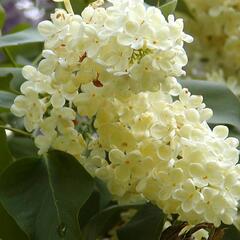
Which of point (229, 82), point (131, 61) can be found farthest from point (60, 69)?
point (229, 82)

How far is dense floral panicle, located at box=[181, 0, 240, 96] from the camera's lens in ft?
3.49

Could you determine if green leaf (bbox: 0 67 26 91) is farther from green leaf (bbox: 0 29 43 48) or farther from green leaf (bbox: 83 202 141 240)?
green leaf (bbox: 83 202 141 240)

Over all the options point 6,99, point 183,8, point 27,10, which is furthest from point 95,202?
point 27,10

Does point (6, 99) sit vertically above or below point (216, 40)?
above

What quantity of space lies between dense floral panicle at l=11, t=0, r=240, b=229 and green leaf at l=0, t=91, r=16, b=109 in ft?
0.21

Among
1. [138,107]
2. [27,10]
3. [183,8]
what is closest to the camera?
[138,107]

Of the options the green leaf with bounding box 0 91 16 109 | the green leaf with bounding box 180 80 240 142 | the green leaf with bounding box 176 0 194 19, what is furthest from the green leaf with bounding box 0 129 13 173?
the green leaf with bounding box 176 0 194 19

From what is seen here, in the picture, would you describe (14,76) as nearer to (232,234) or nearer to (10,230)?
(10,230)

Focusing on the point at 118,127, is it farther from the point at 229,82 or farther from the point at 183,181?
the point at 229,82

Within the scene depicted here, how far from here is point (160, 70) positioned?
0.60 meters

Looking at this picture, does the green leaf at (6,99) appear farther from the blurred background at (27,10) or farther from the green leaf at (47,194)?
the blurred background at (27,10)

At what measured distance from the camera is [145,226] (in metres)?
0.75

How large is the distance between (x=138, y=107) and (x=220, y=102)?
15 centimetres

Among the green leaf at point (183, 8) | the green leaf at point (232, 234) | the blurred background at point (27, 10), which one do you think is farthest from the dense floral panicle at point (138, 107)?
the blurred background at point (27, 10)
